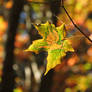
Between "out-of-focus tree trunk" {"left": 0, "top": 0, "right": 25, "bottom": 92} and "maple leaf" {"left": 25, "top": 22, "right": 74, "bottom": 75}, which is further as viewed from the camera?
"out-of-focus tree trunk" {"left": 0, "top": 0, "right": 25, "bottom": 92}

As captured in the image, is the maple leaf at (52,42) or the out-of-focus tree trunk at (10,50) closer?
the maple leaf at (52,42)

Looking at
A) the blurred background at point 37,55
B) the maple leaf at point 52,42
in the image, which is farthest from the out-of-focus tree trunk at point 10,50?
the maple leaf at point 52,42

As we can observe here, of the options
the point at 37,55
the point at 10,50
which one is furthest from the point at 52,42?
the point at 37,55

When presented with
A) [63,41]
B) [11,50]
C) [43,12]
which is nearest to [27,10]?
[43,12]

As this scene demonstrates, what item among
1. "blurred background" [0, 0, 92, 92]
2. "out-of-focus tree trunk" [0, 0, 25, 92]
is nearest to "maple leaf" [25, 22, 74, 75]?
"blurred background" [0, 0, 92, 92]

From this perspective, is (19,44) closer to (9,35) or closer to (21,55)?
(21,55)

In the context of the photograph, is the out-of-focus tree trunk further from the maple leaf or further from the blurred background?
the maple leaf

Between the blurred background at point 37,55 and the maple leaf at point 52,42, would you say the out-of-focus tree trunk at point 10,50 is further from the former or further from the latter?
the maple leaf at point 52,42
